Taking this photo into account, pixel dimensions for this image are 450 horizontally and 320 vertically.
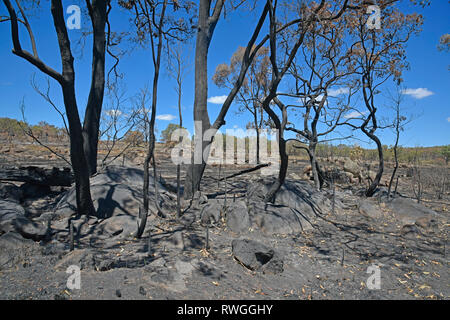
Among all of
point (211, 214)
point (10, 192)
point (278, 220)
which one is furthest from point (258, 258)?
point (10, 192)

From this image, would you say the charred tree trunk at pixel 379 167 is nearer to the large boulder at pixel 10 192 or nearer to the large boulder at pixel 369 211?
the large boulder at pixel 369 211

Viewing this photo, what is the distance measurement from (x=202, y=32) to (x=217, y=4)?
696 mm

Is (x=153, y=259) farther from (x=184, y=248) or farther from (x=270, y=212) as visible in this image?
(x=270, y=212)

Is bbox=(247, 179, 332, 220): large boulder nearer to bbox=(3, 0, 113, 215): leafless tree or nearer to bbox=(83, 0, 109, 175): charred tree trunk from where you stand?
bbox=(3, 0, 113, 215): leafless tree

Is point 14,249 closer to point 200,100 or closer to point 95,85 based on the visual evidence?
point 95,85

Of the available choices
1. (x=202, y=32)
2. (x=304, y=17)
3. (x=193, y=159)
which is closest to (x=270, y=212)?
(x=193, y=159)

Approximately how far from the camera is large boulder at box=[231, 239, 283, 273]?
331 cm

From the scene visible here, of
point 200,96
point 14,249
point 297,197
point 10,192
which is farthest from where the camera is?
point 297,197

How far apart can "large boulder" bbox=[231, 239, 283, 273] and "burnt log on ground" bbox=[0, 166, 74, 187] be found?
5118 mm

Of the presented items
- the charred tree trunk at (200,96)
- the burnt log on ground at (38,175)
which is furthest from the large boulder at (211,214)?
the burnt log on ground at (38,175)

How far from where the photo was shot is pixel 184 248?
3.71 metres

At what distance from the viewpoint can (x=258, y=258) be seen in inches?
133

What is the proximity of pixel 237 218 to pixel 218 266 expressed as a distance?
157cm

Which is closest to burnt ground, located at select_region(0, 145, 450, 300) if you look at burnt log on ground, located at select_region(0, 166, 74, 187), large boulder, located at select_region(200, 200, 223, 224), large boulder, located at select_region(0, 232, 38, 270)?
large boulder, located at select_region(0, 232, 38, 270)
